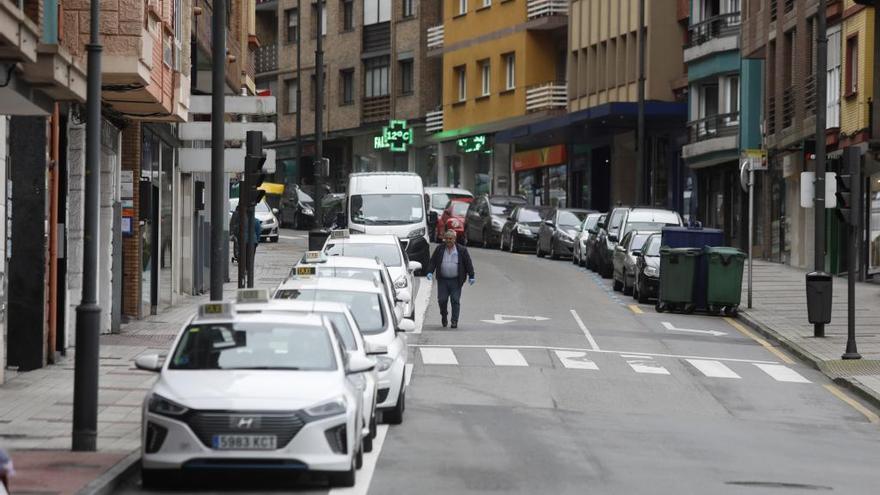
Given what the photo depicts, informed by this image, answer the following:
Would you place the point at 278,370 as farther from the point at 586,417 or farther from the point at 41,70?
the point at 586,417

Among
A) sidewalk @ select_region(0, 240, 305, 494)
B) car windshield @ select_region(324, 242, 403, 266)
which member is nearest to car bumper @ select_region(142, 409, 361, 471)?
sidewalk @ select_region(0, 240, 305, 494)

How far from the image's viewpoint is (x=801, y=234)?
48.1 m

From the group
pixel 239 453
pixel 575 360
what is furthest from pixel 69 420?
pixel 575 360

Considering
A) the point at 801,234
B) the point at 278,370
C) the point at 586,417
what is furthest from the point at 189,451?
the point at 801,234

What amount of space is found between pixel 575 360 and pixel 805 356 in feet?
12.2

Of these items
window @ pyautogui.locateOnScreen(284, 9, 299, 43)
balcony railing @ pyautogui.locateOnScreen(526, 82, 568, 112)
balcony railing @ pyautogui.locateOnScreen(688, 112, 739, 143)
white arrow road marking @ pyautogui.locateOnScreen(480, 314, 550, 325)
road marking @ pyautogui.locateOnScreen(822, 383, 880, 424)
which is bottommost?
road marking @ pyautogui.locateOnScreen(822, 383, 880, 424)

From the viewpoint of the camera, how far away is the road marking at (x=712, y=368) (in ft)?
83.8

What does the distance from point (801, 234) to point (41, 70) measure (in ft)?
112

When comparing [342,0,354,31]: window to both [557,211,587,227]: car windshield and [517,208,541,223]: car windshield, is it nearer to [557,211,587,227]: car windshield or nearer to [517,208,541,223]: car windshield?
[517,208,541,223]: car windshield

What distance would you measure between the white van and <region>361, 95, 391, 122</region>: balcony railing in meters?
34.6

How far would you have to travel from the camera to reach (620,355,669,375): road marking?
2553 cm

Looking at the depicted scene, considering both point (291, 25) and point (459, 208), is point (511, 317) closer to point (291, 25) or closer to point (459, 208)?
point (459, 208)

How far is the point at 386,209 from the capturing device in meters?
46.0

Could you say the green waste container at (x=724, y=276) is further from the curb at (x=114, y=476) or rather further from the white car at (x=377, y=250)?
the curb at (x=114, y=476)
